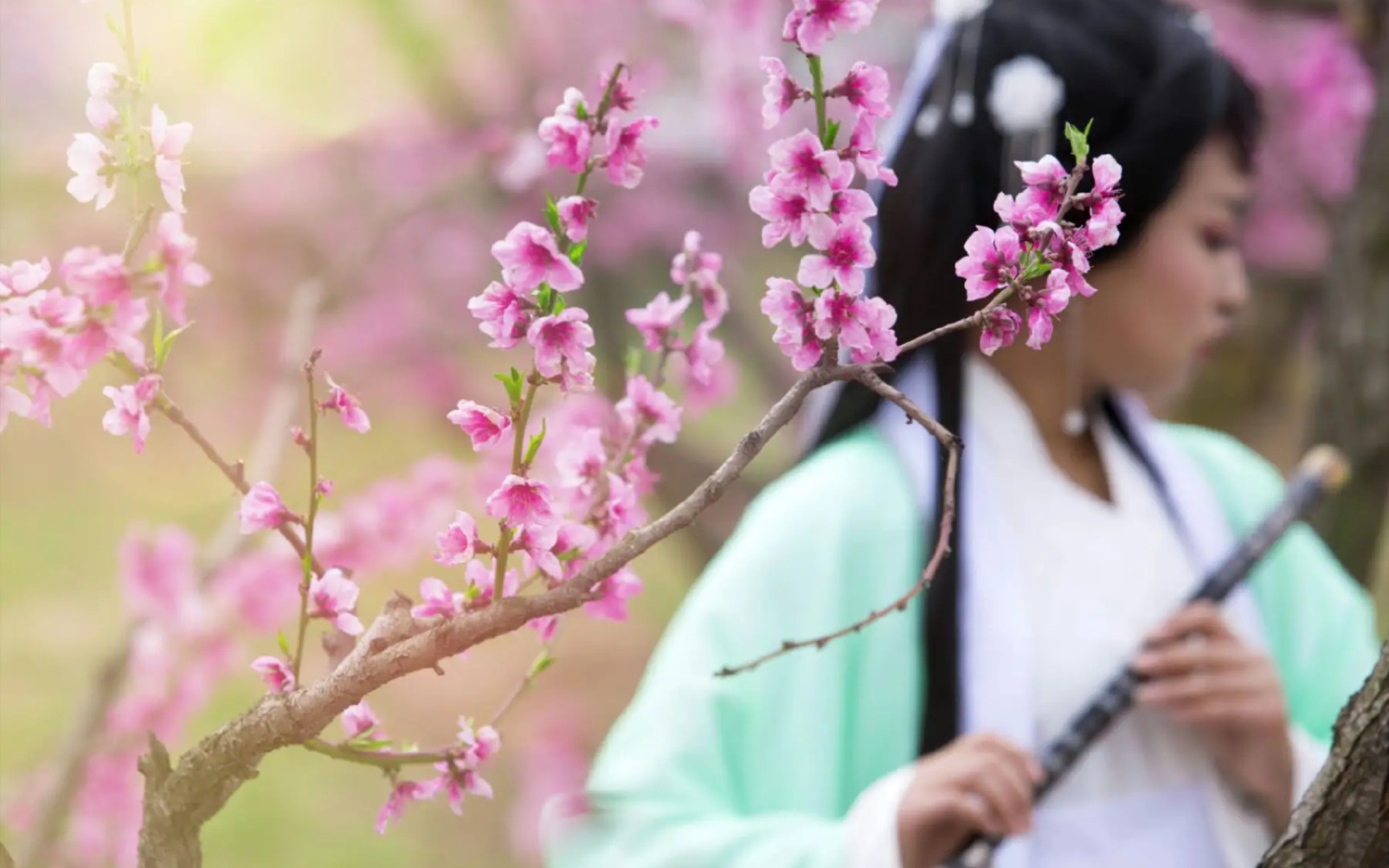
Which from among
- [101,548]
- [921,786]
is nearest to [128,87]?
[921,786]

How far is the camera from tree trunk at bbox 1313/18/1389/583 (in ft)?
5.37

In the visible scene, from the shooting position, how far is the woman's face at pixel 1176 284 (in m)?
1.21

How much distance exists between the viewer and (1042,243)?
19.2 inches

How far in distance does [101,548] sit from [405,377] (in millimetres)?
3811

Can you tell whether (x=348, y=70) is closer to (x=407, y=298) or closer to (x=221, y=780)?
(x=407, y=298)

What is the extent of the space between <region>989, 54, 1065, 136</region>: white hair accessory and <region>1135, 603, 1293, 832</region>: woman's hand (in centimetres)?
43

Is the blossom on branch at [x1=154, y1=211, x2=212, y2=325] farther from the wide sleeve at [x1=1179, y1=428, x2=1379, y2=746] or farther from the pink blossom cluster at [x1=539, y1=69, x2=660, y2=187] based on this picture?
the wide sleeve at [x1=1179, y1=428, x2=1379, y2=746]

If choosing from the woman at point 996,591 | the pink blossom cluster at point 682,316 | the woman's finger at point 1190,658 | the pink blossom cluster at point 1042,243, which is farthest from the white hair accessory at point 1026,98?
the pink blossom cluster at point 1042,243

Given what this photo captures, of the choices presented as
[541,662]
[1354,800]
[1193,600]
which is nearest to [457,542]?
[541,662]

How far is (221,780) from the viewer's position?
0.53m

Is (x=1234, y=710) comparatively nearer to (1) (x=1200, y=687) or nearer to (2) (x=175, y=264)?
(1) (x=1200, y=687)

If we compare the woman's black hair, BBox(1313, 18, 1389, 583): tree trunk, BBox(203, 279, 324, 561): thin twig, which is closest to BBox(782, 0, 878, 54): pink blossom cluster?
the woman's black hair

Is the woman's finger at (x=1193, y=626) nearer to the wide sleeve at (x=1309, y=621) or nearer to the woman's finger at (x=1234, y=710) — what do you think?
the woman's finger at (x=1234, y=710)

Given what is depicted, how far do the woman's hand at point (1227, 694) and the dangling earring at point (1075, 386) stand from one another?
21 cm
